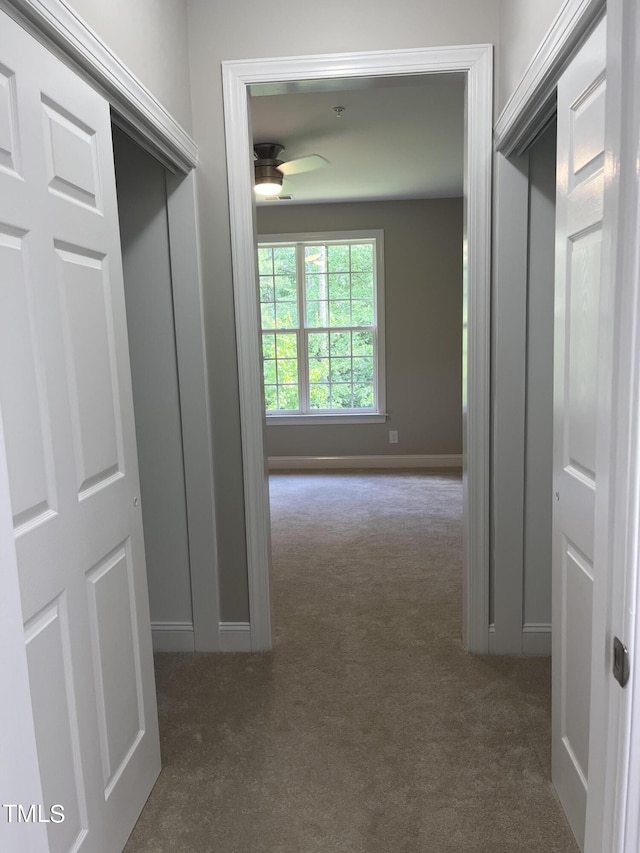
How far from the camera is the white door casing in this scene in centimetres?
138

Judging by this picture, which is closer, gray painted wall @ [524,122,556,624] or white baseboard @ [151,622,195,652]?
gray painted wall @ [524,122,556,624]

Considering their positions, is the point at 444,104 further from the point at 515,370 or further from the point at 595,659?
the point at 595,659

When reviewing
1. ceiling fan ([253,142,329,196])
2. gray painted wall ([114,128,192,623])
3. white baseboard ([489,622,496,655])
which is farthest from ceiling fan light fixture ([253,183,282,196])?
white baseboard ([489,622,496,655])

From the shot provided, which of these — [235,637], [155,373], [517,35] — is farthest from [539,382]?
[235,637]

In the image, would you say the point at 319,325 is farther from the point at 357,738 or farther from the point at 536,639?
the point at 357,738

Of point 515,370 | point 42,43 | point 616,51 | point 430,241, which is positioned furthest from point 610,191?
point 430,241

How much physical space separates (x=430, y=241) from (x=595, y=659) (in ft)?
18.8

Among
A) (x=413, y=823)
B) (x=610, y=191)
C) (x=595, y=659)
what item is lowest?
(x=413, y=823)

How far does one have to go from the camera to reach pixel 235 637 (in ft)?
Result: 8.89

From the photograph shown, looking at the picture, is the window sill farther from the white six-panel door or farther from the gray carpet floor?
the white six-panel door

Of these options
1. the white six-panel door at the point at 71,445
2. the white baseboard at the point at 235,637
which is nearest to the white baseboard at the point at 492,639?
the white baseboard at the point at 235,637

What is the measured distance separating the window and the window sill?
1 centimetres

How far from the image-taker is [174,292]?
2.50 metres

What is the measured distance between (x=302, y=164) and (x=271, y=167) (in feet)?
0.72
